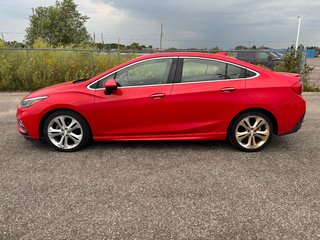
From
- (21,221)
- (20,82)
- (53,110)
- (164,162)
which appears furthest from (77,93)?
(20,82)

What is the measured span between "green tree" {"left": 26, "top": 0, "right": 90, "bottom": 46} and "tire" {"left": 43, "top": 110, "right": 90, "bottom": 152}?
38.6m

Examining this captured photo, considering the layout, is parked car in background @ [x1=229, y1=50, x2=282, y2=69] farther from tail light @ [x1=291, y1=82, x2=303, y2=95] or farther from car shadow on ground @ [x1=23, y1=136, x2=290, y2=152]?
car shadow on ground @ [x1=23, y1=136, x2=290, y2=152]

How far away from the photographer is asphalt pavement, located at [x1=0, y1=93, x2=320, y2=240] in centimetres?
246

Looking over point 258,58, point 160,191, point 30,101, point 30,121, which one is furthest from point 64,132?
point 258,58

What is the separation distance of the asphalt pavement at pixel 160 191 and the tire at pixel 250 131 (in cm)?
16

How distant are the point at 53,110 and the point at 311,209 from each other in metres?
3.64

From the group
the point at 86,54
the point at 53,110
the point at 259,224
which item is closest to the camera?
the point at 259,224

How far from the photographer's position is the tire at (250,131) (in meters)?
4.15

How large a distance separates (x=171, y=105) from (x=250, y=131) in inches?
51.5

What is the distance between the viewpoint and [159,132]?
4.20 meters

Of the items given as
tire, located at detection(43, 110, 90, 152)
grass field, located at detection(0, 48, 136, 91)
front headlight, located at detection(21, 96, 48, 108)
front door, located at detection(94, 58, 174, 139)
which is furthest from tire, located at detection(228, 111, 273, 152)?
grass field, located at detection(0, 48, 136, 91)

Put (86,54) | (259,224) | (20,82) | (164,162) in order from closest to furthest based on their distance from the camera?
1. (259,224)
2. (164,162)
3. (20,82)
4. (86,54)

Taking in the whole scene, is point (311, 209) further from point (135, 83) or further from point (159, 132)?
point (135, 83)

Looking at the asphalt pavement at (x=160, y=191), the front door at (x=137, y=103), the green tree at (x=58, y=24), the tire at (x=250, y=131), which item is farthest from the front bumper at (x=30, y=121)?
the green tree at (x=58, y=24)
